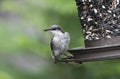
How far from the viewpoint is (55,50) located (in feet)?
24.4

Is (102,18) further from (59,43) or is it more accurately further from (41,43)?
(41,43)

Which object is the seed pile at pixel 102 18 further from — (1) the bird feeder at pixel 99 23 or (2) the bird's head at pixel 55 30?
(2) the bird's head at pixel 55 30

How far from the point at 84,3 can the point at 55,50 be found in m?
0.67

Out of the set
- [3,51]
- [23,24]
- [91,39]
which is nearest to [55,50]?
[91,39]

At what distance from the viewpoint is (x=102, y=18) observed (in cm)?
714

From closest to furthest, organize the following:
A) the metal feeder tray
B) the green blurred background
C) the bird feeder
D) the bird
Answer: the metal feeder tray < the bird feeder < the bird < the green blurred background

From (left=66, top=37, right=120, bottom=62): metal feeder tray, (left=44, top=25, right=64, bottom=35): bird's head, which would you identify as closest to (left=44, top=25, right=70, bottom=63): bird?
(left=44, top=25, right=64, bottom=35): bird's head

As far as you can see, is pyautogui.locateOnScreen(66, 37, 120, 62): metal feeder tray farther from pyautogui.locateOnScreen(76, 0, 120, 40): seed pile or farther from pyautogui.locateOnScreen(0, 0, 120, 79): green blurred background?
pyautogui.locateOnScreen(0, 0, 120, 79): green blurred background

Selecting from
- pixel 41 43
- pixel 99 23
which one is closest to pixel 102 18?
pixel 99 23

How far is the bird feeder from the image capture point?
23.0 ft

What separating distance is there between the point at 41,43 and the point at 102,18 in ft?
7.53

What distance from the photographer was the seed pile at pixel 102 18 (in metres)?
7.09

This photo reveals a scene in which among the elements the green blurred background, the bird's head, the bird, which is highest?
the bird's head

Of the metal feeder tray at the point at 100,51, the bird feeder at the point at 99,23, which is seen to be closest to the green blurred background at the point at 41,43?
the bird feeder at the point at 99,23
